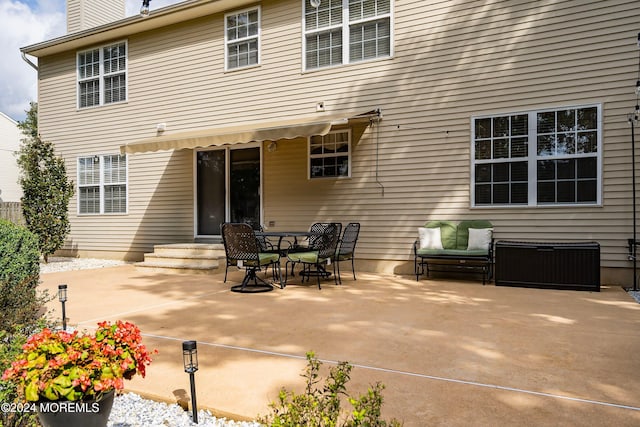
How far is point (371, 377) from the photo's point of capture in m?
2.71

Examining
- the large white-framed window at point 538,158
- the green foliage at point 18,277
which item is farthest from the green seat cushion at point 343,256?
the green foliage at point 18,277

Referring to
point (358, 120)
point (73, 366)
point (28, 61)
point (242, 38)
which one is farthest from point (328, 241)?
point (28, 61)

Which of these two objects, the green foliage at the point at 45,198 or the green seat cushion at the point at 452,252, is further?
the green foliage at the point at 45,198

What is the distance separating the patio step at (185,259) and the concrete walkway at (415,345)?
1675mm

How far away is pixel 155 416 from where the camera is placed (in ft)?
7.55

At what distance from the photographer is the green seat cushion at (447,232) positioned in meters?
6.82

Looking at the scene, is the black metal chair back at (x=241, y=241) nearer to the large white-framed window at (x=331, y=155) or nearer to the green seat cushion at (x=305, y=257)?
the green seat cushion at (x=305, y=257)

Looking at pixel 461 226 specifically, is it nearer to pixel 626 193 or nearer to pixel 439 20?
pixel 626 193

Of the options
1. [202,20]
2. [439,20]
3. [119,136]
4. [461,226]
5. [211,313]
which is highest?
[202,20]

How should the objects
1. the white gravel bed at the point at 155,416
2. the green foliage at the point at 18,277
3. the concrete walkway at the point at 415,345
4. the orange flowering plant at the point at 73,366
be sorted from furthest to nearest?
the green foliage at the point at 18,277 < the concrete walkway at the point at 415,345 < the white gravel bed at the point at 155,416 < the orange flowering plant at the point at 73,366

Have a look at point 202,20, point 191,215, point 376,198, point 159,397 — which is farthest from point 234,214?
point 159,397

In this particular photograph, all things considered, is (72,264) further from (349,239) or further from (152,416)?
(152,416)

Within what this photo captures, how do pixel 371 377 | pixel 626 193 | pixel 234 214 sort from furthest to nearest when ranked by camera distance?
1. pixel 234 214
2. pixel 626 193
3. pixel 371 377

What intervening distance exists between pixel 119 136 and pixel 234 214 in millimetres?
3740
